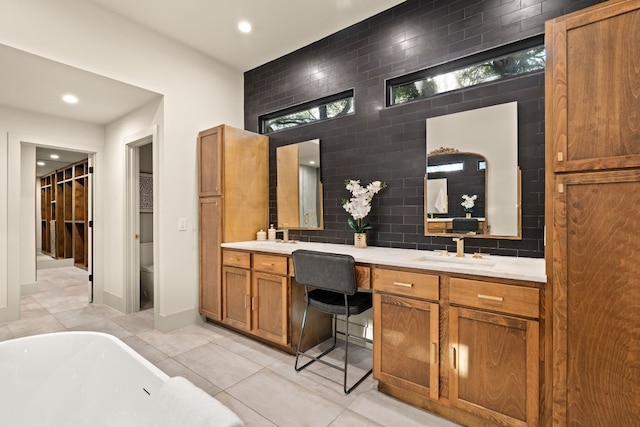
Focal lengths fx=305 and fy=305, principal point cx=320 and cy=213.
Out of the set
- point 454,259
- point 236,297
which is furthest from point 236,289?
point 454,259

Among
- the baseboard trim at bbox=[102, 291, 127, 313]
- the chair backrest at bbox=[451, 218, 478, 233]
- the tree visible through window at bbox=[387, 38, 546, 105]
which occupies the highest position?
the tree visible through window at bbox=[387, 38, 546, 105]

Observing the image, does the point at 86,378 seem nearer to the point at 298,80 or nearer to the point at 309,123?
the point at 309,123

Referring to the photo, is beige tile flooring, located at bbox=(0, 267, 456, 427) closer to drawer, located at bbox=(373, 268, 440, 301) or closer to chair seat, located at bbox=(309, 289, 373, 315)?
chair seat, located at bbox=(309, 289, 373, 315)

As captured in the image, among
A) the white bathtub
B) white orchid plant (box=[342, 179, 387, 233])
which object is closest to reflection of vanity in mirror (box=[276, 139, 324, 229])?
white orchid plant (box=[342, 179, 387, 233])

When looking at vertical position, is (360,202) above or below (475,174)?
below

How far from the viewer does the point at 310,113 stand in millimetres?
3434

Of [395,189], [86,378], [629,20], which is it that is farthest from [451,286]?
[86,378]

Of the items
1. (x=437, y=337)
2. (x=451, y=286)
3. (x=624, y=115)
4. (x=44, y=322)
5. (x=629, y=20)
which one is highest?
(x=629, y=20)

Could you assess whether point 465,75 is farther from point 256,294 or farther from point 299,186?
point 256,294

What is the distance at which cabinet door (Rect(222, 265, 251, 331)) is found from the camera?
115 inches

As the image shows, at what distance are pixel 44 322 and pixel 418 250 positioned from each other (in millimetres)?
4172

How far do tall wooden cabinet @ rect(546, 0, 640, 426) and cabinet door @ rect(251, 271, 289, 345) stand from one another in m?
1.87

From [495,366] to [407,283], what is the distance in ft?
2.06

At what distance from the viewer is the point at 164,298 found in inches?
124
